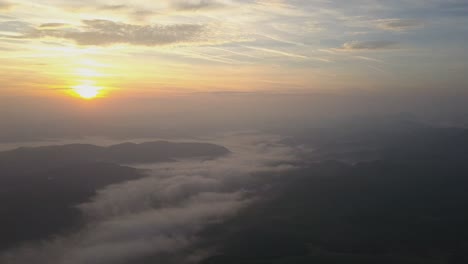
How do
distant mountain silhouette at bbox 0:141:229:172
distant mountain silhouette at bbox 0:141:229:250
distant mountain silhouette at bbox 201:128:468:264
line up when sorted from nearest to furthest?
distant mountain silhouette at bbox 201:128:468:264, distant mountain silhouette at bbox 0:141:229:250, distant mountain silhouette at bbox 0:141:229:172

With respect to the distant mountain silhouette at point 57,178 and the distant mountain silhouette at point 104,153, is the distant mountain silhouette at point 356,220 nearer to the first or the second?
the distant mountain silhouette at point 57,178

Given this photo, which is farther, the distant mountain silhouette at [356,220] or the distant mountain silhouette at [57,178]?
the distant mountain silhouette at [57,178]

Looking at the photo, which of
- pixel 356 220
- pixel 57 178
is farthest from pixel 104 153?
pixel 356 220

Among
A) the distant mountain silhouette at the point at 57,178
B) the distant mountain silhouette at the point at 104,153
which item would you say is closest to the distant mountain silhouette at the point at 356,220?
the distant mountain silhouette at the point at 57,178

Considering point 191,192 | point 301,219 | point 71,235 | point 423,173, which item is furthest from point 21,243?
point 423,173

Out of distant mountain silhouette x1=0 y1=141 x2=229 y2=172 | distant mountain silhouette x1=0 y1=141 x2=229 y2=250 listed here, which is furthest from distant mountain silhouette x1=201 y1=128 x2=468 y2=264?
distant mountain silhouette x1=0 y1=141 x2=229 y2=172

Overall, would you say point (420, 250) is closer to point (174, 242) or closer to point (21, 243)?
point (174, 242)

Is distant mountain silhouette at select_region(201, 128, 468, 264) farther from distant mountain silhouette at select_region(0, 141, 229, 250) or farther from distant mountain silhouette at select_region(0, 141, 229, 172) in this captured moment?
distant mountain silhouette at select_region(0, 141, 229, 172)

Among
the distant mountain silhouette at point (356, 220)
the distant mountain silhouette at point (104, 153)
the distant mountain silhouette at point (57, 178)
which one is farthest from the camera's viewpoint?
the distant mountain silhouette at point (104, 153)

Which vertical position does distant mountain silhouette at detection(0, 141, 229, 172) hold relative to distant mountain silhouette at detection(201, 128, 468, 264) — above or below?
above
